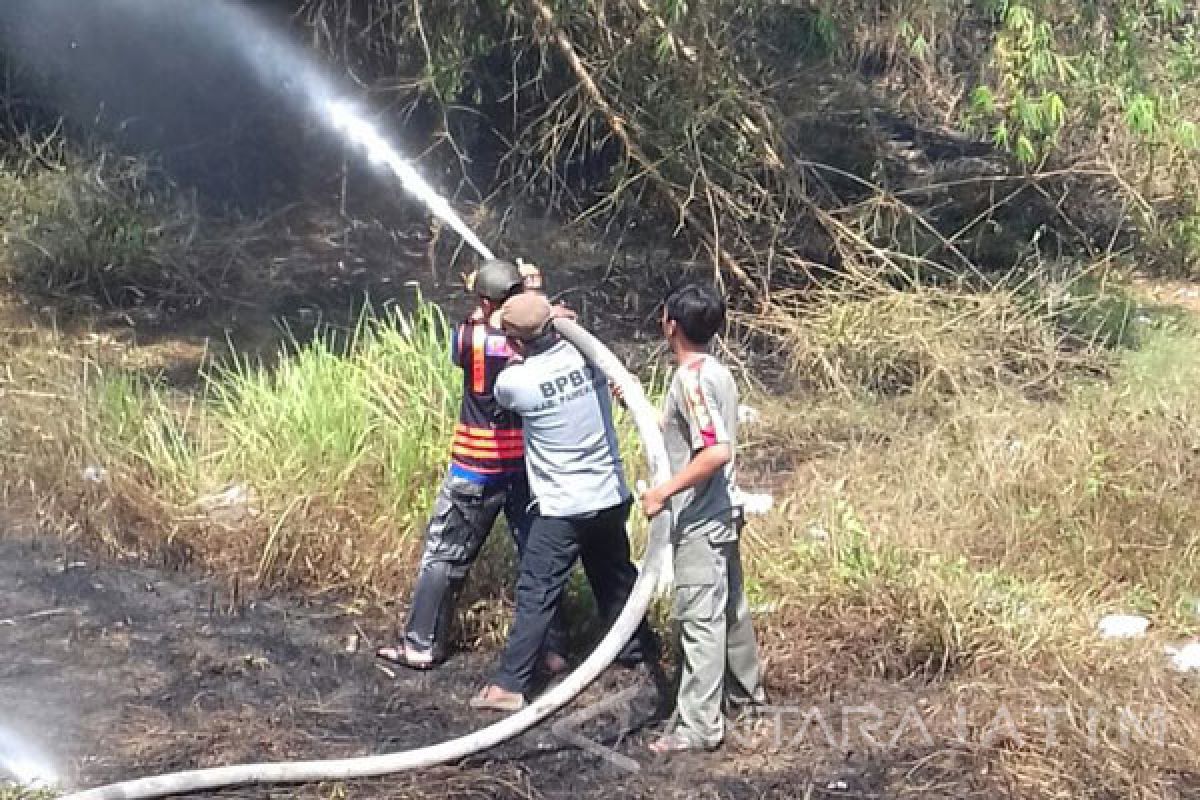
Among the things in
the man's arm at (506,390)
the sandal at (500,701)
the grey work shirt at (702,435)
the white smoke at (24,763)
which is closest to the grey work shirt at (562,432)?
the man's arm at (506,390)

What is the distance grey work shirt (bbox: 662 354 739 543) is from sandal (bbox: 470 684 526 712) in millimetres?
750

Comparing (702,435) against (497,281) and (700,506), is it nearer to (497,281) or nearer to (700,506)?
(700,506)

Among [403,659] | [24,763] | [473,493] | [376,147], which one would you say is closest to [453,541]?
[473,493]

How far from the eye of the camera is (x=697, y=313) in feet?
13.9

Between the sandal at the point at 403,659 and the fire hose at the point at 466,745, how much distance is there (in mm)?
514

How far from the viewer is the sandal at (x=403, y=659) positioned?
496 cm

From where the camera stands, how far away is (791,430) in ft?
23.1

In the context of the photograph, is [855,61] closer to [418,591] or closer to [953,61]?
[953,61]

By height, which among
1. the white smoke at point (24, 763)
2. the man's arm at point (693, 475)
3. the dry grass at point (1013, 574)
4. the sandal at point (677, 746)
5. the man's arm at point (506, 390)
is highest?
the man's arm at point (506, 390)

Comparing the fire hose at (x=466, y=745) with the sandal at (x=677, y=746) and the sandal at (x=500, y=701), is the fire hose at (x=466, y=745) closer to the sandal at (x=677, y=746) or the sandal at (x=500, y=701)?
the sandal at (x=500, y=701)

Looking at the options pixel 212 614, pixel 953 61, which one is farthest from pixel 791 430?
pixel 953 61

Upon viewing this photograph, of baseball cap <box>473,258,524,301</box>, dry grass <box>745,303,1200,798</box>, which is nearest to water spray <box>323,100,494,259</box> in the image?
dry grass <box>745,303,1200,798</box>

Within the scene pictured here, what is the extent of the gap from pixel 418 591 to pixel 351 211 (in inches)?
230

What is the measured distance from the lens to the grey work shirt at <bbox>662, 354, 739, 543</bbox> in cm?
418
